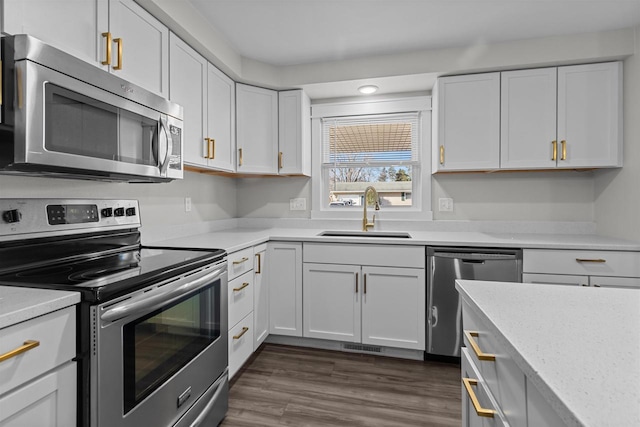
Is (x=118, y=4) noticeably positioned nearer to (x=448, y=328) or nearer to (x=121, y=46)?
(x=121, y=46)

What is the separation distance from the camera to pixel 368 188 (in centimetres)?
296

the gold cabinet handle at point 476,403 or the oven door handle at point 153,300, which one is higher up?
the oven door handle at point 153,300

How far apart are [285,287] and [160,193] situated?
1134mm

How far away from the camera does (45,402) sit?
0.88m

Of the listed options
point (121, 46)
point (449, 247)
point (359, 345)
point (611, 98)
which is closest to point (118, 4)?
point (121, 46)

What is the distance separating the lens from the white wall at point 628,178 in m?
2.19

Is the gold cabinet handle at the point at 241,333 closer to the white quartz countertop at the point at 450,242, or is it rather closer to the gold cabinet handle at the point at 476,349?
the white quartz countertop at the point at 450,242

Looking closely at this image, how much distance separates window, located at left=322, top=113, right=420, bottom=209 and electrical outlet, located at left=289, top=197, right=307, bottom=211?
0.85ft

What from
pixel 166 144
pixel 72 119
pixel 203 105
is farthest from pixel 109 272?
pixel 203 105

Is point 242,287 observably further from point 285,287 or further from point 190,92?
point 190,92

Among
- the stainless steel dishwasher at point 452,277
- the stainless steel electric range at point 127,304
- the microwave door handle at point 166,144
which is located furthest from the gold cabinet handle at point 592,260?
the microwave door handle at point 166,144

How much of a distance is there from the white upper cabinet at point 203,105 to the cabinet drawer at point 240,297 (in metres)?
0.82

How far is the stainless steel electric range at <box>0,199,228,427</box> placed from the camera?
1008 millimetres

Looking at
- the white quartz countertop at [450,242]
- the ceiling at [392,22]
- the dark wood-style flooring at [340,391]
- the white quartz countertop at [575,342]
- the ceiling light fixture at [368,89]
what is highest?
the ceiling at [392,22]
